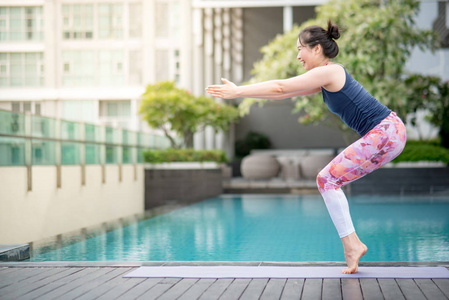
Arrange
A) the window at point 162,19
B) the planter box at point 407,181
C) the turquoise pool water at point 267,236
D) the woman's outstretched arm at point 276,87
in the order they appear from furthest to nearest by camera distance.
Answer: the window at point 162,19 < the planter box at point 407,181 < the turquoise pool water at point 267,236 < the woman's outstretched arm at point 276,87

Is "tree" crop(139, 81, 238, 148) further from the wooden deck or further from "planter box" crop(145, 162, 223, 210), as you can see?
the wooden deck

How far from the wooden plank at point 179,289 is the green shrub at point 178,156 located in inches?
364

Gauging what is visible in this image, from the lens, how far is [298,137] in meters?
22.2

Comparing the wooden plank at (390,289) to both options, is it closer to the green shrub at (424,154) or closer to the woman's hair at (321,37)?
the woman's hair at (321,37)

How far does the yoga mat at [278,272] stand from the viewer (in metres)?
3.26

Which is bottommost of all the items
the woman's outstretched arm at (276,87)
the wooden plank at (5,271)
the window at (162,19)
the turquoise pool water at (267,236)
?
the turquoise pool water at (267,236)

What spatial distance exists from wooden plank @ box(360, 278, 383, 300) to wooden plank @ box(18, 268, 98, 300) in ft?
5.36

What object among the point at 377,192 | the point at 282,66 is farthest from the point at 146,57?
the point at 377,192

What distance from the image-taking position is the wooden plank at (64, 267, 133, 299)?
2.92 meters

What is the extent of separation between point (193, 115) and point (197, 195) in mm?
2111

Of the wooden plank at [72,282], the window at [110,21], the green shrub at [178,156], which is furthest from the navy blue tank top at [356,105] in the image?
the window at [110,21]

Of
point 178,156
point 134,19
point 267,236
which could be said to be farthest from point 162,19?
point 267,236

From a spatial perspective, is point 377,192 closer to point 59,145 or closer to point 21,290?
point 59,145

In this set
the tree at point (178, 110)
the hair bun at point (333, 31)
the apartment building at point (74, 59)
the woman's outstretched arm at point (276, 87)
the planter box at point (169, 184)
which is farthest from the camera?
the apartment building at point (74, 59)
